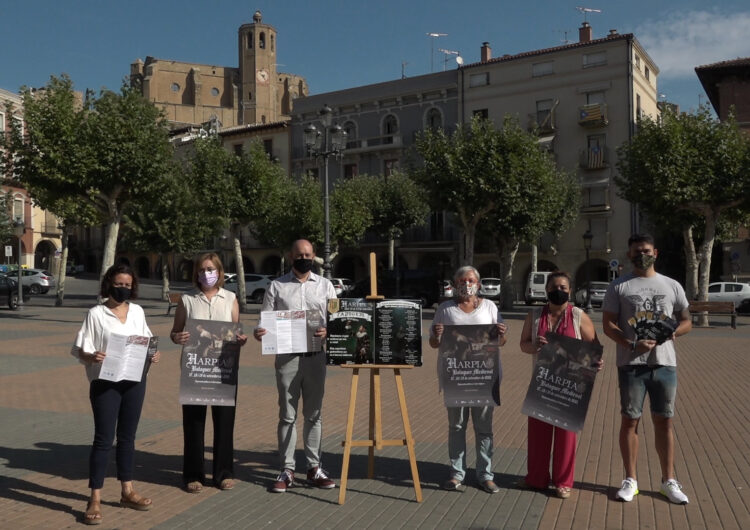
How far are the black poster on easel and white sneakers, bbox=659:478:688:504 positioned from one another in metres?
1.98

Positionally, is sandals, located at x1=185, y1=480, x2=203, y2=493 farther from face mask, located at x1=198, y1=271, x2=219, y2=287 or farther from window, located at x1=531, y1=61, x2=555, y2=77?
window, located at x1=531, y1=61, x2=555, y2=77

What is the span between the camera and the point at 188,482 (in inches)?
213

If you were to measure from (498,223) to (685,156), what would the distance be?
7708 millimetres

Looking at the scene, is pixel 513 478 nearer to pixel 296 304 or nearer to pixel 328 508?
pixel 328 508

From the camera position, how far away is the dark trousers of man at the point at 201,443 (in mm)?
5438

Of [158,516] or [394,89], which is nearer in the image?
[158,516]

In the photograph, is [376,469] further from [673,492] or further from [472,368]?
[673,492]

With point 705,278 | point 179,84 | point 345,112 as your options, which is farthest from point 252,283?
point 179,84

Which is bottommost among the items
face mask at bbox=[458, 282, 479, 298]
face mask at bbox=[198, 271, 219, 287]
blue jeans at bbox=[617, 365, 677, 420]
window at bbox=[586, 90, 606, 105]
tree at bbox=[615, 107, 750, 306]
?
blue jeans at bbox=[617, 365, 677, 420]

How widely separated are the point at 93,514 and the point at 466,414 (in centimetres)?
268

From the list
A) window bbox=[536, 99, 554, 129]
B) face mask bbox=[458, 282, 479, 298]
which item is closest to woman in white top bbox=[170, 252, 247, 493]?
face mask bbox=[458, 282, 479, 298]

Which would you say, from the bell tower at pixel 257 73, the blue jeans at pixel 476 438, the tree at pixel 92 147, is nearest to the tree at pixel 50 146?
the tree at pixel 92 147

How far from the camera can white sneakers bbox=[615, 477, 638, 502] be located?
16.9 ft

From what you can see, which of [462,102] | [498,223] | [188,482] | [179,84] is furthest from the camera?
[179,84]
